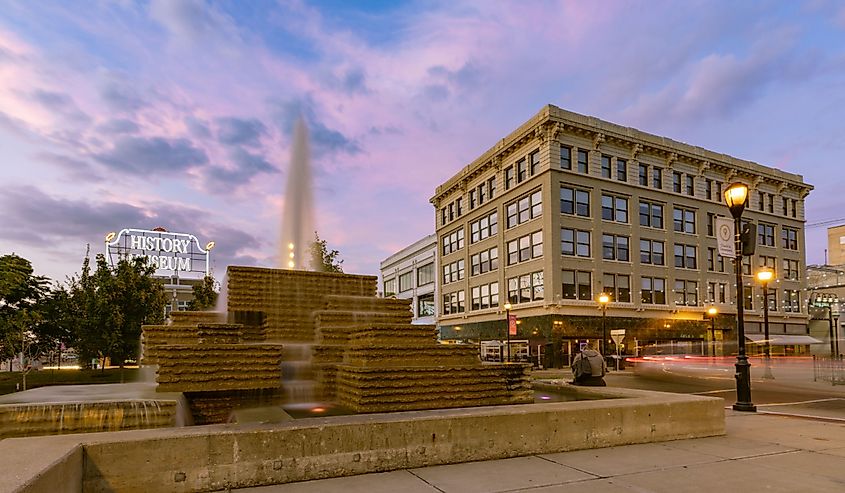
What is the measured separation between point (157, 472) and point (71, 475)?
837mm

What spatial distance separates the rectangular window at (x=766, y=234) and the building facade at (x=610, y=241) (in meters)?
0.11

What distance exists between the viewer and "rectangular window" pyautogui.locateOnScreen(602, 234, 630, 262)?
45594 mm

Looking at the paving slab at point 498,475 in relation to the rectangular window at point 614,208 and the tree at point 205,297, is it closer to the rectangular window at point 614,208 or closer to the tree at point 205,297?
the tree at point 205,297

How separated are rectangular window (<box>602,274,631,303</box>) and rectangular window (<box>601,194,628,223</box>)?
4645 millimetres

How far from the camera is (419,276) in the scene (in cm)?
7231

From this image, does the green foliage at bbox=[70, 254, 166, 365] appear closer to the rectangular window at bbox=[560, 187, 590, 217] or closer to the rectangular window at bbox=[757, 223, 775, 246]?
the rectangular window at bbox=[560, 187, 590, 217]

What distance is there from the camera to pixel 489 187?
53219 millimetres

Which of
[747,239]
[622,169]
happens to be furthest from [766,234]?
[747,239]

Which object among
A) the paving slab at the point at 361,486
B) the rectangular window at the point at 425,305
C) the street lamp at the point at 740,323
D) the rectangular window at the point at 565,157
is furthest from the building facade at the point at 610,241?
the paving slab at the point at 361,486

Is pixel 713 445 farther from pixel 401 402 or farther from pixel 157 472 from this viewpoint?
pixel 157 472

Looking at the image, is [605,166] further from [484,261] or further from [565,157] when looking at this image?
[484,261]

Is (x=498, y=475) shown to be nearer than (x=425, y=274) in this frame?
Yes

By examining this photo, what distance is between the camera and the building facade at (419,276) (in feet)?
221

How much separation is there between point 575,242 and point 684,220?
1274cm
